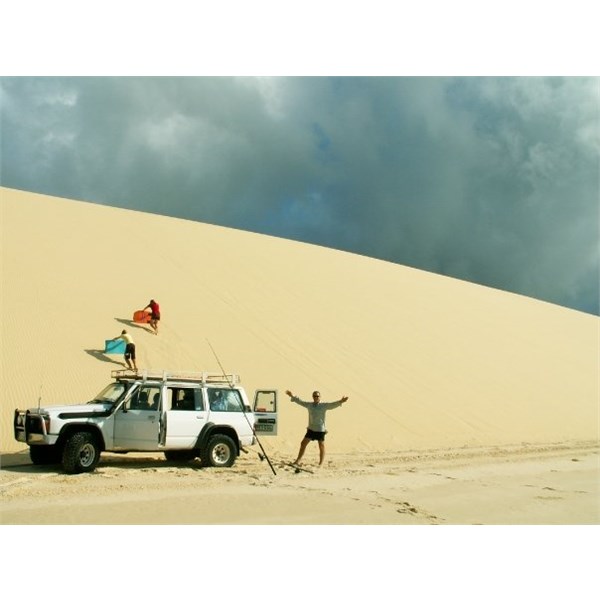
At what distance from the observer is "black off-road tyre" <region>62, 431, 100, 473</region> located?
10375mm

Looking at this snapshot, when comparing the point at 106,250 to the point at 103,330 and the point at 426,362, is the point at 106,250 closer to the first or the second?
the point at 103,330

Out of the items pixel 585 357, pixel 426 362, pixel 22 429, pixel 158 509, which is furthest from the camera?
pixel 585 357

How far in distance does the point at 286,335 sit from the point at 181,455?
10.1 meters

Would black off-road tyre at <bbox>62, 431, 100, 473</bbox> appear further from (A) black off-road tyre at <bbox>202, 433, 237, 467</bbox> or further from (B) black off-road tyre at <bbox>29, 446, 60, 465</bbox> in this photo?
(A) black off-road tyre at <bbox>202, 433, 237, 467</bbox>

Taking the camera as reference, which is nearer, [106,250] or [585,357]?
[106,250]

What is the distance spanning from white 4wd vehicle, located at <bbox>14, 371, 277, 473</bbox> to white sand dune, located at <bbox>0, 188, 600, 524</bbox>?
2.21m

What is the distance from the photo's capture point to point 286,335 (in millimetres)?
22406

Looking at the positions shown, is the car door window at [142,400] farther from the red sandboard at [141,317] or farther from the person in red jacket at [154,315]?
the red sandboard at [141,317]

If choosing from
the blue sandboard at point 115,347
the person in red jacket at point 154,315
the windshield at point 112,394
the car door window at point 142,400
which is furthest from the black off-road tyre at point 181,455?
the person in red jacket at point 154,315

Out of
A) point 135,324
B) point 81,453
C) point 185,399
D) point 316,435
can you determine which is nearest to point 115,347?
point 135,324

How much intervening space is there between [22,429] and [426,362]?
1558 centimetres

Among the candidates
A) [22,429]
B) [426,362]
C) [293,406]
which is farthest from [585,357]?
[22,429]

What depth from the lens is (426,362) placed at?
2370 cm

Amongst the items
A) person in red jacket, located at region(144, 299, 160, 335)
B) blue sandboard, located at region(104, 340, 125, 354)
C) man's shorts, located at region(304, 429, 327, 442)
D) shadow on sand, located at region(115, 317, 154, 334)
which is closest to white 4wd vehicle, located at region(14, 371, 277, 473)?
man's shorts, located at region(304, 429, 327, 442)
